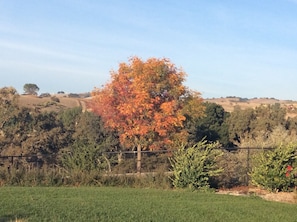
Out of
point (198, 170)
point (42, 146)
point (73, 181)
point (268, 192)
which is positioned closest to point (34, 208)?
point (73, 181)

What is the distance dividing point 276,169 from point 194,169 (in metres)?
3.06

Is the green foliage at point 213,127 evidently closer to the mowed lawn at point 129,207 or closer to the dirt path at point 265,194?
the dirt path at point 265,194

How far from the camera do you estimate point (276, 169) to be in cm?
1698

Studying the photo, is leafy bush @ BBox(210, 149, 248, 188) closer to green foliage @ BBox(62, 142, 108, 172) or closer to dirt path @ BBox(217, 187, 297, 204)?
dirt path @ BBox(217, 187, 297, 204)

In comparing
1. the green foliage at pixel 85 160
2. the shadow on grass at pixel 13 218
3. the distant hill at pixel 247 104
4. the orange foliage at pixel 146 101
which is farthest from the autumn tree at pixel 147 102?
the distant hill at pixel 247 104

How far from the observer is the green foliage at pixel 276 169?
16.9m

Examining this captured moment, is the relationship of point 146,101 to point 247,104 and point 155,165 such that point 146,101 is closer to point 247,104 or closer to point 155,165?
point 155,165

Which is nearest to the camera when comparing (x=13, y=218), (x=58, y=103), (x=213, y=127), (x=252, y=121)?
(x=13, y=218)

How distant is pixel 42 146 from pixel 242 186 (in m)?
23.4

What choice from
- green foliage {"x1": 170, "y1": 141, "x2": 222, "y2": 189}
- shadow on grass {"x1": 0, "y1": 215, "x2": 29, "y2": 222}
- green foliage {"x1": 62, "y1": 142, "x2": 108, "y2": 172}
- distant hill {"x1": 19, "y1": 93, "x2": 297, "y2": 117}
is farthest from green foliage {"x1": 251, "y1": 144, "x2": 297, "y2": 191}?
distant hill {"x1": 19, "y1": 93, "x2": 297, "y2": 117}

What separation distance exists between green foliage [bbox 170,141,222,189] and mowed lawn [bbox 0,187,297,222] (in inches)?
88.2

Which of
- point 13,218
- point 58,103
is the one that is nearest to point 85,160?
point 13,218

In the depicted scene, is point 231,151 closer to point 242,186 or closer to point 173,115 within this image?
point 242,186

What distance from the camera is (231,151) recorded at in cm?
2100
